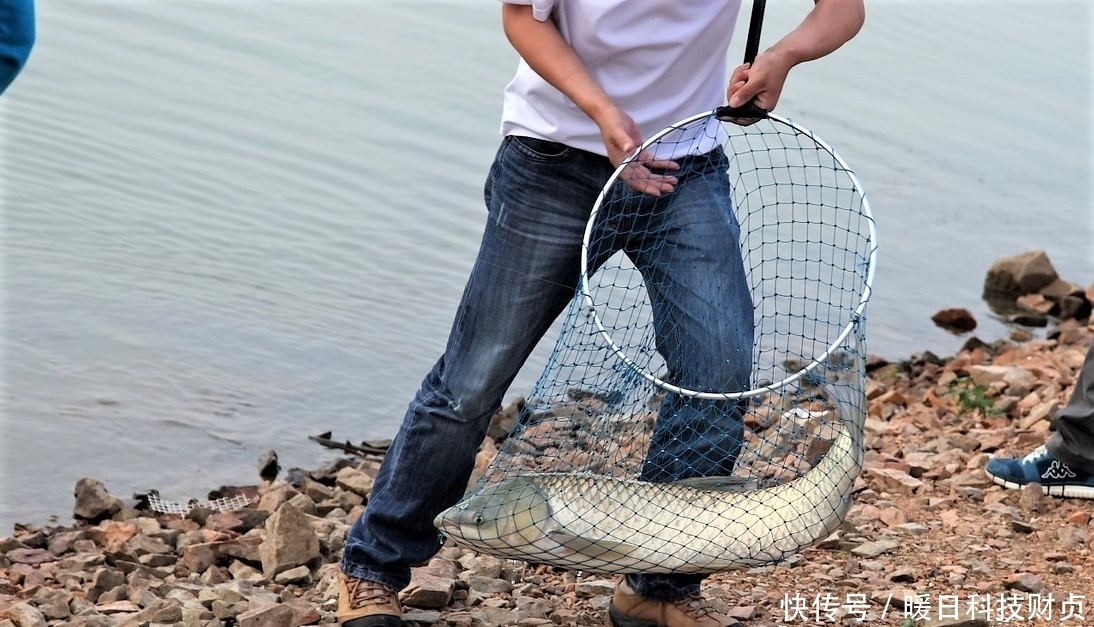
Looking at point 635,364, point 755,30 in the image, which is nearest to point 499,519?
point 635,364

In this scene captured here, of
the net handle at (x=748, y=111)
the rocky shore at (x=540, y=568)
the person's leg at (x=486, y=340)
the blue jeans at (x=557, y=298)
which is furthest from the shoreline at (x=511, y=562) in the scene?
the net handle at (x=748, y=111)

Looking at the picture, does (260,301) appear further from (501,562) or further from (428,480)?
(428,480)

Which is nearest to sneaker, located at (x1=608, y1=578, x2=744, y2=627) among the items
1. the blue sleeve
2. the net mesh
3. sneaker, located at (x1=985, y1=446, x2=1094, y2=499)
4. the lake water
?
the net mesh

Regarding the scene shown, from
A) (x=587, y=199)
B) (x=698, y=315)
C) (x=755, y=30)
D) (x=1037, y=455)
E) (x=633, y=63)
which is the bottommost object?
(x=1037, y=455)

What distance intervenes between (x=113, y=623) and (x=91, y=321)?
3413 mm

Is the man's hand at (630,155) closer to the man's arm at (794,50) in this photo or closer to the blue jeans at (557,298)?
the blue jeans at (557,298)

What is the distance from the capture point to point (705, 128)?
3.64 metres

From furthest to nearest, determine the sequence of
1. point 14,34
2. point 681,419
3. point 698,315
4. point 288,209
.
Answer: point 288,209, point 681,419, point 698,315, point 14,34

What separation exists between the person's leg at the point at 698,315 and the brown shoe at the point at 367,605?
0.80m

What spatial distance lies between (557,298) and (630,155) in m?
0.51

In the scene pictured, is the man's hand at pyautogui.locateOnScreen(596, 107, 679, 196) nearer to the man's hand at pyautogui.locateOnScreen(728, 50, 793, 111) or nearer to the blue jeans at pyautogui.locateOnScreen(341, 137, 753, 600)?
the blue jeans at pyautogui.locateOnScreen(341, 137, 753, 600)

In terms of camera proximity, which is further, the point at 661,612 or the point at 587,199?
the point at 661,612

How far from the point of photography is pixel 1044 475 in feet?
17.8

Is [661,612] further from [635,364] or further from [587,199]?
[587,199]
